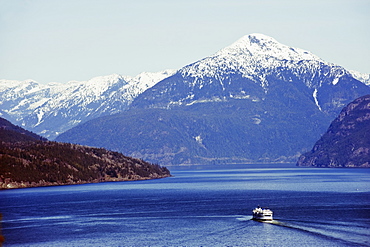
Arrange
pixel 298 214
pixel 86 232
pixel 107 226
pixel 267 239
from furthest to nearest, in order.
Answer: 1. pixel 298 214
2. pixel 107 226
3. pixel 86 232
4. pixel 267 239

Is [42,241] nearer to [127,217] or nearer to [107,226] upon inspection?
[107,226]

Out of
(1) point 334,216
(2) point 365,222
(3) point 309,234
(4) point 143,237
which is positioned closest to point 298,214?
(1) point 334,216


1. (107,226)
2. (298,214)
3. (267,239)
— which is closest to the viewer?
(267,239)

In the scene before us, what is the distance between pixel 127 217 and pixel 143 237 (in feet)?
132

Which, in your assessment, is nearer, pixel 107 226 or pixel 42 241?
pixel 42 241

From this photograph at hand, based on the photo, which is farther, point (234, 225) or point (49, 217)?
point (49, 217)

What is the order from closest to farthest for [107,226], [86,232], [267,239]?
[267,239] < [86,232] < [107,226]

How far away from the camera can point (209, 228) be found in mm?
166875

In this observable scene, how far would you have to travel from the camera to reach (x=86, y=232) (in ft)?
545

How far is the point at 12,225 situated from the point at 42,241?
30.2m

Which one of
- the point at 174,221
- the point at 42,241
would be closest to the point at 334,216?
the point at 174,221

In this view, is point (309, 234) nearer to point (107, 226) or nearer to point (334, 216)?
point (334, 216)

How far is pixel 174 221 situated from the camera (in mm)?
183125

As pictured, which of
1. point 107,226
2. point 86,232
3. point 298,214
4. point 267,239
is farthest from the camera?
point 298,214
